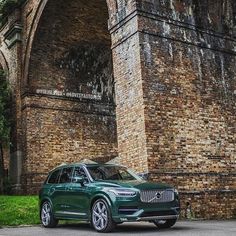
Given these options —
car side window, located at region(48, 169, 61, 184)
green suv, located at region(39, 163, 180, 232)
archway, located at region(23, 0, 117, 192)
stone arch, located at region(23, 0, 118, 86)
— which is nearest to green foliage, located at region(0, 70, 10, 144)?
archway, located at region(23, 0, 117, 192)

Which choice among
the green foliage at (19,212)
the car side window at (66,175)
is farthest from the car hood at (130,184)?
the green foliage at (19,212)

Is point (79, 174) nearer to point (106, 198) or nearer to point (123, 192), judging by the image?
point (106, 198)

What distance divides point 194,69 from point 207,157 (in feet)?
8.33

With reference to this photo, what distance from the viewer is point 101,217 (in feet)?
28.5

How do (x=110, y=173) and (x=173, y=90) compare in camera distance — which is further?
(x=173, y=90)

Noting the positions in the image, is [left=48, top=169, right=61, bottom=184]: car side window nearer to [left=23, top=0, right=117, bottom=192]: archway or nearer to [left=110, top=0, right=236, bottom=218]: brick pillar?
[left=110, top=0, right=236, bottom=218]: brick pillar

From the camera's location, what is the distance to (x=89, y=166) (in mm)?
9758

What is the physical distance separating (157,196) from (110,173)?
132cm

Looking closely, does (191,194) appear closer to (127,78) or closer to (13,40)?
(127,78)

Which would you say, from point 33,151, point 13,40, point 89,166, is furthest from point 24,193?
point 89,166

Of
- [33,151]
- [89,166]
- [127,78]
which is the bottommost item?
[89,166]

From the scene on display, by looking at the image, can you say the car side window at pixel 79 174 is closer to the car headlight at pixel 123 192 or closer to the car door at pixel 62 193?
the car door at pixel 62 193

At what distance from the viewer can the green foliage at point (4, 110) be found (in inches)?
A: 737

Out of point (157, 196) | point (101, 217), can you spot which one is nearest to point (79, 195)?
point (101, 217)
